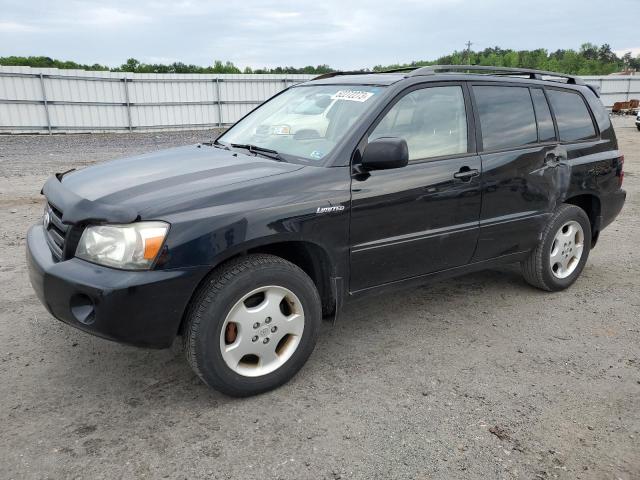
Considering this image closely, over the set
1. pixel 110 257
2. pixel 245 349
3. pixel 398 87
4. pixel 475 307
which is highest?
pixel 398 87

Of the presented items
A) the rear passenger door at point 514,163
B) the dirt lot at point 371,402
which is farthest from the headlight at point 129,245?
the rear passenger door at point 514,163

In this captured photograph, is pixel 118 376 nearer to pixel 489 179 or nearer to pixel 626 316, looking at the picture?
pixel 489 179

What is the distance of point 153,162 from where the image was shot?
138 inches

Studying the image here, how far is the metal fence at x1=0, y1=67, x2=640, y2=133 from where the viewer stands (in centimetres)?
1783

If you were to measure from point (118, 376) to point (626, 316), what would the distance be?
147 inches

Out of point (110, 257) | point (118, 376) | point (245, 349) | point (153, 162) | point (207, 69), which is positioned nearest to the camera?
point (110, 257)

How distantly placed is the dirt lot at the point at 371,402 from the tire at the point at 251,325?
6.4 inches

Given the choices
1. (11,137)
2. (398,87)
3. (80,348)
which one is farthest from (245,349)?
(11,137)

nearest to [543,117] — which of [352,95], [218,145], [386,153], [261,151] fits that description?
[352,95]

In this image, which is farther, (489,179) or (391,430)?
(489,179)

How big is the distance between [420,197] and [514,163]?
1022mm

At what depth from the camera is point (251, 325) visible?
2914mm

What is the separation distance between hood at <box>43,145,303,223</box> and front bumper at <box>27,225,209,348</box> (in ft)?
0.95

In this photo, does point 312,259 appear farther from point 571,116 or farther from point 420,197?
point 571,116
